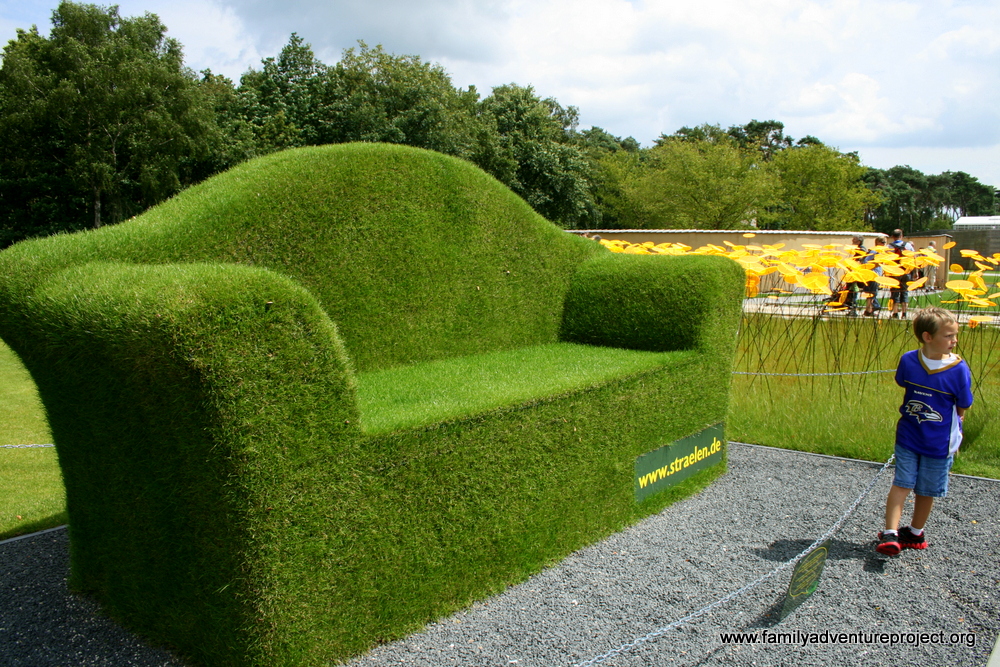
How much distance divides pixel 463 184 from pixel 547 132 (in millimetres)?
33357

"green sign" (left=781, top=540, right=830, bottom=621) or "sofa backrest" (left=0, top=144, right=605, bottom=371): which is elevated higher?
"sofa backrest" (left=0, top=144, right=605, bottom=371)

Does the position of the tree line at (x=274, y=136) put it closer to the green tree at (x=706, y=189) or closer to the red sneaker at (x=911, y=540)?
the green tree at (x=706, y=189)

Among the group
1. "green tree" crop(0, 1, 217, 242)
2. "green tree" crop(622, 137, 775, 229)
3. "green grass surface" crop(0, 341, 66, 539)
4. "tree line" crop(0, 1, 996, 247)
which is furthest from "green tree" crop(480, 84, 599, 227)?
"green grass surface" crop(0, 341, 66, 539)

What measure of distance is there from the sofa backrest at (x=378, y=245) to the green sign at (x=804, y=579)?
233 centimetres

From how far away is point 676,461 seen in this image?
415 centimetres

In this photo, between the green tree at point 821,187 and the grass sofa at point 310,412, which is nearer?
the grass sofa at point 310,412

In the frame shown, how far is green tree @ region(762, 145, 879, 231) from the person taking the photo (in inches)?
1407

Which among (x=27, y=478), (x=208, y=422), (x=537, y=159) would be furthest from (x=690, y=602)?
(x=537, y=159)

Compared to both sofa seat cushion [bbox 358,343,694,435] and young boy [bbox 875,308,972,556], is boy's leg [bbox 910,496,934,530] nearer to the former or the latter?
young boy [bbox 875,308,972,556]

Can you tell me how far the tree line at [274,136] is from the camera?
2377 centimetres

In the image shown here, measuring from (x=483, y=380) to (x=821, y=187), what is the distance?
125 ft

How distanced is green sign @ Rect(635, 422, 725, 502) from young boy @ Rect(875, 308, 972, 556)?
116 cm

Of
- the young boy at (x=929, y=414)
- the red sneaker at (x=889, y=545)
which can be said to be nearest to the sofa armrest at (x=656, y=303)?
the young boy at (x=929, y=414)

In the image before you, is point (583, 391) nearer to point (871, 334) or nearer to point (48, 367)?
point (48, 367)
